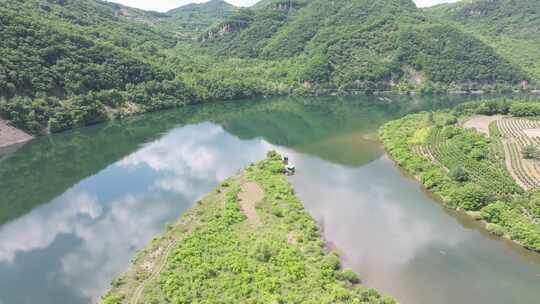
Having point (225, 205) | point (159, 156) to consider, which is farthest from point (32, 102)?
point (225, 205)

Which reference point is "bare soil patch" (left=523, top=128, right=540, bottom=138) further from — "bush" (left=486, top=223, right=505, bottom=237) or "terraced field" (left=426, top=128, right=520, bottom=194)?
"bush" (left=486, top=223, right=505, bottom=237)

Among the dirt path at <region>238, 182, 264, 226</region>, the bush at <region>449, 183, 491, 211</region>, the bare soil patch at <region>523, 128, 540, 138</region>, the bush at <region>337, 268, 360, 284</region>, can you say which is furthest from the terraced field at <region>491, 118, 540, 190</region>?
the dirt path at <region>238, 182, 264, 226</region>

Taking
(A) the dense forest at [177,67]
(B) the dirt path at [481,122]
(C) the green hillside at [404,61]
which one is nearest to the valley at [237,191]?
(A) the dense forest at [177,67]

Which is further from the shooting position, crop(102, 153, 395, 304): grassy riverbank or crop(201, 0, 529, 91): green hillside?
crop(201, 0, 529, 91): green hillside

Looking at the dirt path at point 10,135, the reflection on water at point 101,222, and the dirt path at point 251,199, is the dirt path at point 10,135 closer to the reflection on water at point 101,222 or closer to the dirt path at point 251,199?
the reflection on water at point 101,222

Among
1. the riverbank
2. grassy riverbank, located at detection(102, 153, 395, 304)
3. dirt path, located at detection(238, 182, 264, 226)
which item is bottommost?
the riverbank

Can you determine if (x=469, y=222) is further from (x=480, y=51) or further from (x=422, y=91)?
(x=480, y=51)
